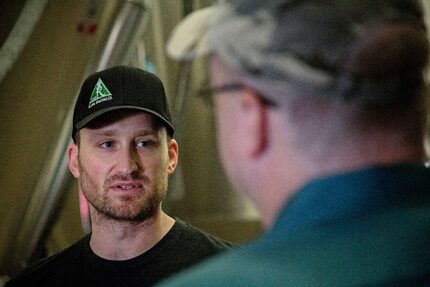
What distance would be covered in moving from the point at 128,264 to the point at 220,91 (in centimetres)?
87

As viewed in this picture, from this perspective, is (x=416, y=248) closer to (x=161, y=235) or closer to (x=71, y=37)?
(x=161, y=235)

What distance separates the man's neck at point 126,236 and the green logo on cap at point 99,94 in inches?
10.1


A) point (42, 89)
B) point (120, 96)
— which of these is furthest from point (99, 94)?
point (42, 89)

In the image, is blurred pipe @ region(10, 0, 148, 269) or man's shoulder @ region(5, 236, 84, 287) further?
blurred pipe @ region(10, 0, 148, 269)

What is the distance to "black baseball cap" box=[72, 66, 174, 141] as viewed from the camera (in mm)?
1566

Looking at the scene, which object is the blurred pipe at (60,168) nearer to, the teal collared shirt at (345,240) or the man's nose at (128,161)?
the man's nose at (128,161)

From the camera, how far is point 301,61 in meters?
0.64

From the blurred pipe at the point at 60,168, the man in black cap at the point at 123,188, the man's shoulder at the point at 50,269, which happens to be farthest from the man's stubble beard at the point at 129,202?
the blurred pipe at the point at 60,168

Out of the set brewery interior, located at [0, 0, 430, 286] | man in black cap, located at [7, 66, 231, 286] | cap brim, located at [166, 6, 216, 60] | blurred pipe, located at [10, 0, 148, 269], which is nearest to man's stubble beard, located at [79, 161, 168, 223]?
man in black cap, located at [7, 66, 231, 286]

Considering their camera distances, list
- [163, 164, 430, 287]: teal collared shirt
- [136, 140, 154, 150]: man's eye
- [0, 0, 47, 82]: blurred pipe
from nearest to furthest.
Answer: [163, 164, 430, 287]: teal collared shirt < [136, 140, 154, 150]: man's eye < [0, 0, 47, 82]: blurred pipe

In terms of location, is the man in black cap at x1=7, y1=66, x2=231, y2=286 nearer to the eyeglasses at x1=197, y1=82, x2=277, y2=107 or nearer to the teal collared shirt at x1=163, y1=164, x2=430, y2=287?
the eyeglasses at x1=197, y1=82, x2=277, y2=107

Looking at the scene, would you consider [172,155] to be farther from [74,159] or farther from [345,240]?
[345,240]

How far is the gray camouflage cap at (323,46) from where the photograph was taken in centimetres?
64

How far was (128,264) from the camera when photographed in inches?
59.4
